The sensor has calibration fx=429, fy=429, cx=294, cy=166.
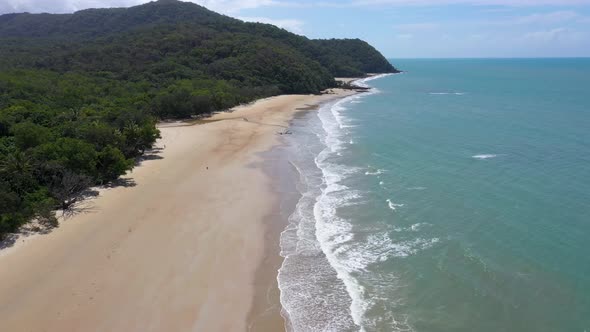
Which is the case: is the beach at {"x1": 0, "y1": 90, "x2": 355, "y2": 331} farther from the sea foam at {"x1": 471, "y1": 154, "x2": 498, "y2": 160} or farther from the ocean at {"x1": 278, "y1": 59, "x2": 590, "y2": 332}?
the sea foam at {"x1": 471, "y1": 154, "x2": 498, "y2": 160}

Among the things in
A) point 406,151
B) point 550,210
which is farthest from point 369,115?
point 550,210

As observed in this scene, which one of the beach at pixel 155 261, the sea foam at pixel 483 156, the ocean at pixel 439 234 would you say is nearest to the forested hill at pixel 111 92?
the beach at pixel 155 261

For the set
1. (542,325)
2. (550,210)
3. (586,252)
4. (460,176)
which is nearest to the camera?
(542,325)

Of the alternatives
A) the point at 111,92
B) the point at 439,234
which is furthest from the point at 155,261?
the point at 111,92

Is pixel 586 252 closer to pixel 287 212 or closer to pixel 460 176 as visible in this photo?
pixel 460 176

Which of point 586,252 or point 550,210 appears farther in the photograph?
point 550,210

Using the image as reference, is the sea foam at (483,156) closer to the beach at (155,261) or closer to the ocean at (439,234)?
the ocean at (439,234)
